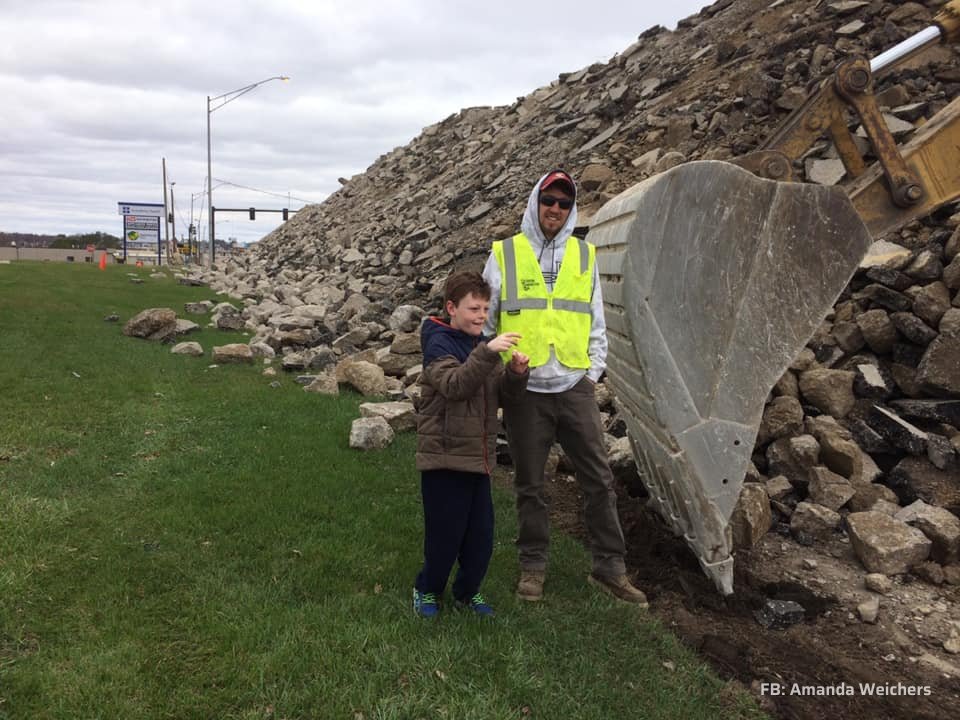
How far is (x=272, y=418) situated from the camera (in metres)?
7.41

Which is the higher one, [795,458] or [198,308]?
[198,308]

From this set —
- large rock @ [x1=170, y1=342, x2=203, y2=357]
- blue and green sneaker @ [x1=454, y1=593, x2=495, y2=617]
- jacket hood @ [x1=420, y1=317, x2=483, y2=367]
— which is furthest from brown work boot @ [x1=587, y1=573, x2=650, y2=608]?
large rock @ [x1=170, y1=342, x2=203, y2=357]

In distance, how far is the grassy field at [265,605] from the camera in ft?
9.98

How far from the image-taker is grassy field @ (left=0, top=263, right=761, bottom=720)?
3041 mm

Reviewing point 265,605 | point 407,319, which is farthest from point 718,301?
point 407,319

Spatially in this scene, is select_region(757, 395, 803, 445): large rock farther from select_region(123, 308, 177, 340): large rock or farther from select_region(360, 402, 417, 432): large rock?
select_region(123, 308, 177, 340): large rock

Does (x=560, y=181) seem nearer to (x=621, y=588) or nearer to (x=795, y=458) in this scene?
(x=621, y=588)

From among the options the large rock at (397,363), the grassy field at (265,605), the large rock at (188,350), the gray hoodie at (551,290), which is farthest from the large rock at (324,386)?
the gray hoodie at (551,290)

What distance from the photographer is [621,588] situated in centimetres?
A: 400

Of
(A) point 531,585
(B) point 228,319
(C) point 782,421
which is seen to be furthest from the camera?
(B) point 228,319

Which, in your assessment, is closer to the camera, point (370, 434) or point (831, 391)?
point (831, 391)

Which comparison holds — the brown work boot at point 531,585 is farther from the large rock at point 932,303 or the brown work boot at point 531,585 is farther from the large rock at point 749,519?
the large rock at point 932,303

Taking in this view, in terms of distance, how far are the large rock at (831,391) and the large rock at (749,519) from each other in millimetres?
1313

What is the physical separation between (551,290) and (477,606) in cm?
173
